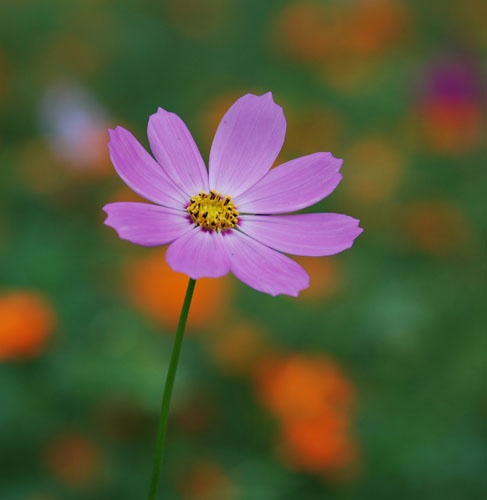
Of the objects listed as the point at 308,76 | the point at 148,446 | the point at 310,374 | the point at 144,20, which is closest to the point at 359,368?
the point at 310,374

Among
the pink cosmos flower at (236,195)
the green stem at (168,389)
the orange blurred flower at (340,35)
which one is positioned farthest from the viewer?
the orange blurred flower at (340,35)

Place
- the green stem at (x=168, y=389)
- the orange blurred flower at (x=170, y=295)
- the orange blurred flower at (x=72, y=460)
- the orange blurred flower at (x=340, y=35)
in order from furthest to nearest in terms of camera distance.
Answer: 1. the orange blurred flower at (x=340, y=35)
2. the orange blurred flower at (x=170, y=295)
3. the orange blurred flower at (x=72, y=460)
4. the green stem at (x=168, y=389)

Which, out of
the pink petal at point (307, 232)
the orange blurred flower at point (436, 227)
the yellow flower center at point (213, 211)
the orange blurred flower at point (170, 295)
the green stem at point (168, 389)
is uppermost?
the orange blurred flower at point (436, 227)

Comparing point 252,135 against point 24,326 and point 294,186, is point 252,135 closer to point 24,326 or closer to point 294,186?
point 294,186

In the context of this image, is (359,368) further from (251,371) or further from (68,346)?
(68,346)

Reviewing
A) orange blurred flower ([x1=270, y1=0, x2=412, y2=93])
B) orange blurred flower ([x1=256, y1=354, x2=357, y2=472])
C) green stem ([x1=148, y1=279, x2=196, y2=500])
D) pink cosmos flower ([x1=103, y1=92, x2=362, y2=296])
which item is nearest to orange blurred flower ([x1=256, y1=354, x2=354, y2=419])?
orange blurred flower ([x1=256, y1=354, x2=357, y2=472])

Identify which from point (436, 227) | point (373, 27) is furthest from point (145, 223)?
point (373, 27)

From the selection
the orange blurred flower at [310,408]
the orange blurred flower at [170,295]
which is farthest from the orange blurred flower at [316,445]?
the orange blurred flower at [170,295]

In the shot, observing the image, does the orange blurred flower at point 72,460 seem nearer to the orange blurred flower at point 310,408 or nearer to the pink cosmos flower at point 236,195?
the orange blurred flower at point 310,408
